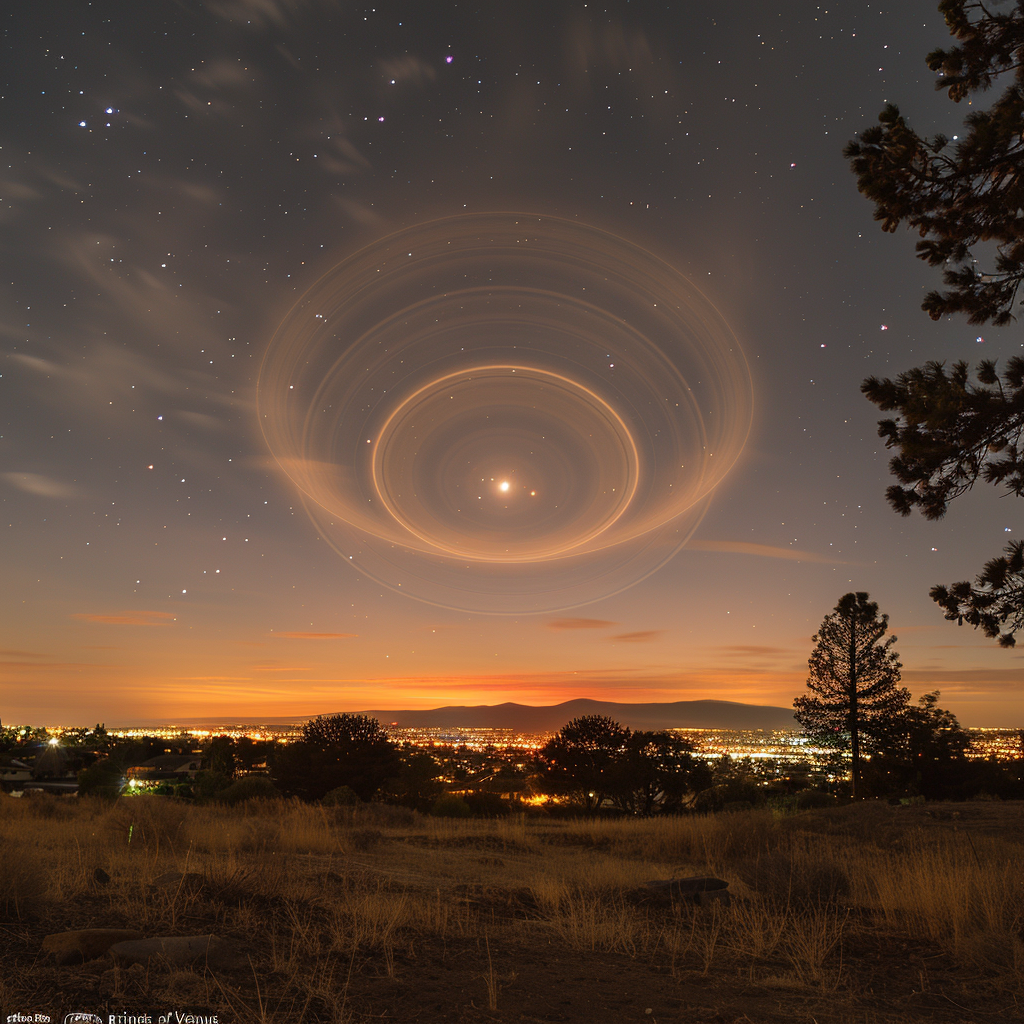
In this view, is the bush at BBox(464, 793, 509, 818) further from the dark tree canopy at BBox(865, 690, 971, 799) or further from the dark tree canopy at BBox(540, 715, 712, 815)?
the dark tree canopy at BBox(865, 690, 971, 799)

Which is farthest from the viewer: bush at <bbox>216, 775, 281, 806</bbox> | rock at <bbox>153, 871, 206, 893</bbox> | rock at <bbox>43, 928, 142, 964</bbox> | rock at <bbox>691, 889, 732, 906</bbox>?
bush at <bbox>216, 775, 281, 806</bbox>

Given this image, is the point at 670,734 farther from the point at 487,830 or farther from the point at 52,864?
the point at 52,864

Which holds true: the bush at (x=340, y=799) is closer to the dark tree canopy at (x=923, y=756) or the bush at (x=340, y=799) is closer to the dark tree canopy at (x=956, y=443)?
the dark tree canopy at (x=956, y=443)

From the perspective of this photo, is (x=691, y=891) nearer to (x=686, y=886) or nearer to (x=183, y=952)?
(x=686, y=886)

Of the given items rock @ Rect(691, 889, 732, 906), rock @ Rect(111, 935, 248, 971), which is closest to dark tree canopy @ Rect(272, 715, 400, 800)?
rock @ Rect(691, 889, 732, 906)

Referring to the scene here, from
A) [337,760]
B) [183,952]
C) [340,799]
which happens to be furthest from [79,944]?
[337,760]

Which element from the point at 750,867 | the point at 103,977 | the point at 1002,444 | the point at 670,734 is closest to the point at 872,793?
the point at 670,734

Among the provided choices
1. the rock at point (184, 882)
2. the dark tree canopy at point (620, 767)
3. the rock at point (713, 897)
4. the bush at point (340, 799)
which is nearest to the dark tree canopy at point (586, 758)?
the dark tree canopy at point (620, 767)
